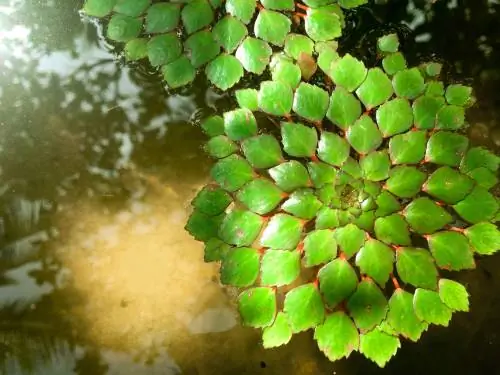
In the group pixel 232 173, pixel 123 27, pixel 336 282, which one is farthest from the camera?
pixel 123 27

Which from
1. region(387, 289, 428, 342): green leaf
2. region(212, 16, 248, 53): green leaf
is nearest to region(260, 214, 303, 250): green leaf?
region(387, 289, 428, 342): green leaf

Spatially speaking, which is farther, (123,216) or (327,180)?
(123,216)

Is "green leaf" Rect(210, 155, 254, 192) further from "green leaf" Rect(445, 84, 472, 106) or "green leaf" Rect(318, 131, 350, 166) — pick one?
"green leaf" Rect(445, 84, 472, 106)

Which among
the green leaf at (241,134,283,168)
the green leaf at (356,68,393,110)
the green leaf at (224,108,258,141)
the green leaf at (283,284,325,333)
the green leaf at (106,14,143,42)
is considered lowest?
the green leaf at (283,284,325,333)

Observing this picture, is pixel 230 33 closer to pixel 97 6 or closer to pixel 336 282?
pixel 97 6

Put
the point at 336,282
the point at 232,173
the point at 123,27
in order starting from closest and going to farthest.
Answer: the point at 336,282, the point at 232,173, the point at 123,27

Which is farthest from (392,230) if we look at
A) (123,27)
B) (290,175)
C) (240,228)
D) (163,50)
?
(123,27)
